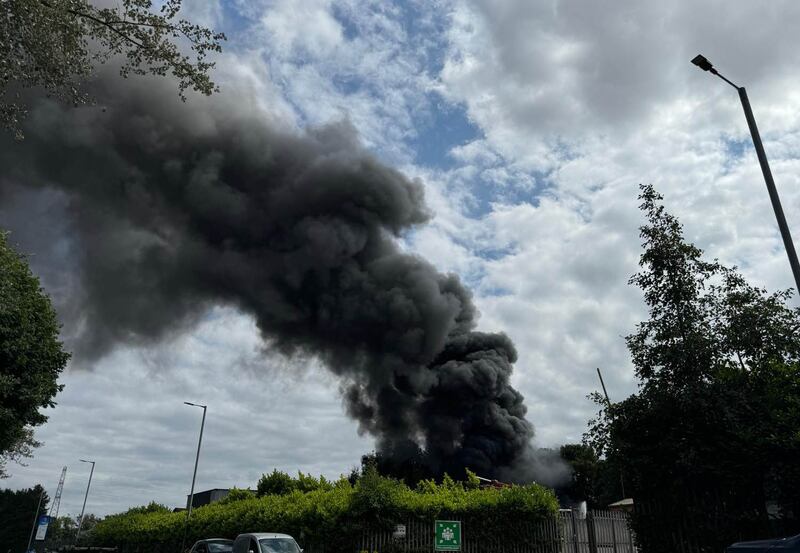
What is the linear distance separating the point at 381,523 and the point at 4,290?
42.2ft

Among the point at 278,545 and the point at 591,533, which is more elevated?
the point at 591,533

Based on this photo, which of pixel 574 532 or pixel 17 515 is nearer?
pixel 574 532

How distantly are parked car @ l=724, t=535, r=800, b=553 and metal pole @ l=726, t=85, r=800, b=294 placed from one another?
3.62m

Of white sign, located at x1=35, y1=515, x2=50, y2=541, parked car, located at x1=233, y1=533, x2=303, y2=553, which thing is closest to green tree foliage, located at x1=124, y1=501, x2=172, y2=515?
white sign, located at x1=35, y1=515, x2=50, y2=541

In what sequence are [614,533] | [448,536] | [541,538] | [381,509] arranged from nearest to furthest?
[448,536] < [541,538] < [614,533] < [381,509]

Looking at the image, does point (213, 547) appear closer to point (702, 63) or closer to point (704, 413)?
point (704, 413)

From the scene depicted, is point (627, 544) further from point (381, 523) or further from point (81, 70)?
point (81, 70)

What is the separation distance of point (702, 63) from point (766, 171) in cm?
212

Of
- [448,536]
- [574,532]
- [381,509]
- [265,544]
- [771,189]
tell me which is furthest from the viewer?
[381,509]

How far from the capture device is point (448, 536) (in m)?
15.9

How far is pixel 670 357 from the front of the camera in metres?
13.0

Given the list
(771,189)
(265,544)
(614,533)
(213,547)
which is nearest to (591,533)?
(614,533)

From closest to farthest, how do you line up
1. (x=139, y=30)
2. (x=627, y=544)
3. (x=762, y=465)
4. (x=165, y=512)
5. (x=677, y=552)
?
(x=139, y=30) < (x=762, y=465) < (x=677, y=552) < (x=627, y=544) < (x=165, y=512)

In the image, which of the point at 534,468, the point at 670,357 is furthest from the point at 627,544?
the point at 534,468
